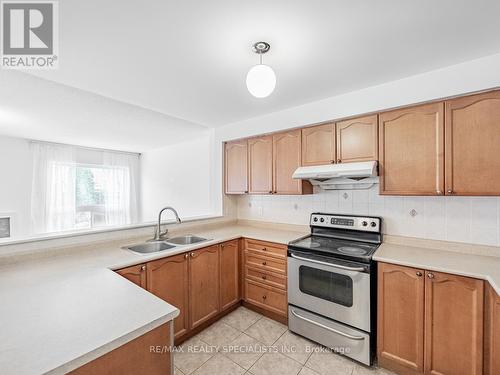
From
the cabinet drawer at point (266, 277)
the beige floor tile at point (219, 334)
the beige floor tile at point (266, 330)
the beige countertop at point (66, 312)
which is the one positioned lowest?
the beige floor tile at point (266, 330)

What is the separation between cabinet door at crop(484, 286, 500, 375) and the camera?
1277 mm

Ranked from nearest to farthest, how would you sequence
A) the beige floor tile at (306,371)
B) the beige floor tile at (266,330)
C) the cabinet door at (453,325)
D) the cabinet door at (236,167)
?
the cabinet door at (453,325), the beige floor tile at (306,371), the beige floor tile at (266,330), the cabinet door at (236,167)

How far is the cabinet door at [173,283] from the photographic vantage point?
1785 millimetres

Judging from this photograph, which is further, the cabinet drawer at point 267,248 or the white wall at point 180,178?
the white wall at point 180,178

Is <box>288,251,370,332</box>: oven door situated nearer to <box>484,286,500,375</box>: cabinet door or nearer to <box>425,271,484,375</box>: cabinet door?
<box>425,271,484,375</box>: cabinet door

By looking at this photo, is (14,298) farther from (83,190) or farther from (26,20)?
(83,190)

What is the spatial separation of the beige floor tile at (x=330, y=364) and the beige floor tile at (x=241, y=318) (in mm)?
691

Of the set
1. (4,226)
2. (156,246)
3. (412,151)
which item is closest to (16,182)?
(4,226)

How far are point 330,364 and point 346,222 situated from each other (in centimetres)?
122

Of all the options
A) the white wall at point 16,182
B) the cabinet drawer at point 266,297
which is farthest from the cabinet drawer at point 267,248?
the white wall at point 16,182

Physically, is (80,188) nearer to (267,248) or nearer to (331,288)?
(267,248)

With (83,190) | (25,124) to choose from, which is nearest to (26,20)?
(25,124)

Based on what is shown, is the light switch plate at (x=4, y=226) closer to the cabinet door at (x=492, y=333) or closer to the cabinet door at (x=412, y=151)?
the cabinet door at (x=412, y=151)

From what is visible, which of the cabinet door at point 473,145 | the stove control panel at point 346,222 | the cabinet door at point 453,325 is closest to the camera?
the cabinet door at point 453,325
